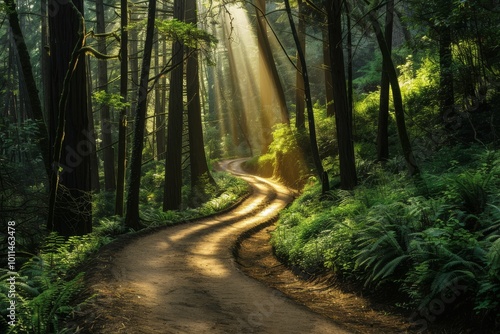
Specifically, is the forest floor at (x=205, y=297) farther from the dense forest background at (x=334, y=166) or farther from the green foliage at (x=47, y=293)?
the dense forest background at (x=334, y=166)

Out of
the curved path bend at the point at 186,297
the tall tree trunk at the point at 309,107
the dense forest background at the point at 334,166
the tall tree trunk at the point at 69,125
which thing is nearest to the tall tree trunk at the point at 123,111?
the dense forest background at the point at 334,166

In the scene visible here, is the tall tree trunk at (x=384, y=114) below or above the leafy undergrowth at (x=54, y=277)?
above

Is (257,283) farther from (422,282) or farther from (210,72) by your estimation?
(210,72)

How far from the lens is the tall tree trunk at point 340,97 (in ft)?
44.0

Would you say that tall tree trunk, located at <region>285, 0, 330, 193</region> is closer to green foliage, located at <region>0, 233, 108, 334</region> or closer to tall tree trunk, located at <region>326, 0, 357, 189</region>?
tall tree trunk, located at <region>326, 0, 357, 189</region>

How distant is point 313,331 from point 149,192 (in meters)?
23.7

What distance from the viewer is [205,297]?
7.15m

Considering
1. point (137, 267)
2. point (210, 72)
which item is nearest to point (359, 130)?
point (137, 267)

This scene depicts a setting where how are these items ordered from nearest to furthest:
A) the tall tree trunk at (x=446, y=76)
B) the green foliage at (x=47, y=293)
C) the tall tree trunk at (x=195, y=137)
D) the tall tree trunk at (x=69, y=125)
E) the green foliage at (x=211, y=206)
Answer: the green foliage at (x=47, y=293) → the tall tree trunk at (x=69, y=125) → the tall tree trunk at (x=446, y=76) → the green foliage at (x=211, y=206) → the tall tree trunk at (x=195, y=137)

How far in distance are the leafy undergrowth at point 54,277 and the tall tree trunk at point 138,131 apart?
1.65 feet
